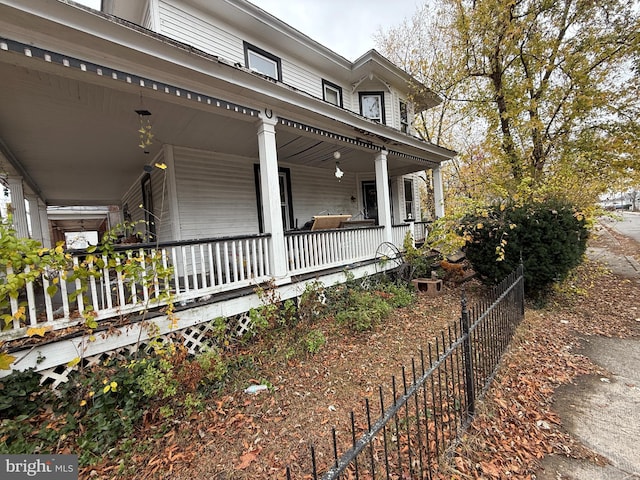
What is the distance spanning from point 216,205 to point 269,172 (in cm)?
277

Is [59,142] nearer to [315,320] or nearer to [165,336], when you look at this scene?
[165,336]

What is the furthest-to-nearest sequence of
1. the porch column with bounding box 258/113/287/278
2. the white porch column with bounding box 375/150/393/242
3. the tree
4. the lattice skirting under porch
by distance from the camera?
1. the tree
2. the white porch column with bounding box 375/150/393/242
3. the porch column with bounding box 258/113/287/278
4. the lattice skirting under porch

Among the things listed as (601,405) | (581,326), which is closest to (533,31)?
(581,326)

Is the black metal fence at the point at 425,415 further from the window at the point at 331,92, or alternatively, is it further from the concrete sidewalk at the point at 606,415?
the window at the point at 331,92

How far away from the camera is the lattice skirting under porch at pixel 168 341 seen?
9.41ft

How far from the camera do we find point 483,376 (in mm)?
3287

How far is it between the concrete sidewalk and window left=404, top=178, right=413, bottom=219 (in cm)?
821

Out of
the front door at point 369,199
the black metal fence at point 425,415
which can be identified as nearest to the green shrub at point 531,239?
the black metal fence at point 425,415

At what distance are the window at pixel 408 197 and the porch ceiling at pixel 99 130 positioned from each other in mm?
3435

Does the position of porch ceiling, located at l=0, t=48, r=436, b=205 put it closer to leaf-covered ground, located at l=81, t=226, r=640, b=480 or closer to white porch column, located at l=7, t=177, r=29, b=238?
white porch column, located at l=7, t=177, r=29, b=238

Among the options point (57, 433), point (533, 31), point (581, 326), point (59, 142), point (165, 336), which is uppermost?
point (533, 31)

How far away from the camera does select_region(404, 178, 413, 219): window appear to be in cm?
1199

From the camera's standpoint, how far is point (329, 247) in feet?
18.9

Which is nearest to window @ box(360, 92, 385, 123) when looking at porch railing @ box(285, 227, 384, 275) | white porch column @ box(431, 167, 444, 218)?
white porch column @ box(431, 167, 444, 218)
